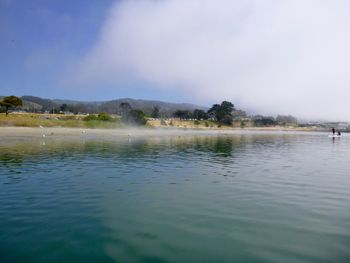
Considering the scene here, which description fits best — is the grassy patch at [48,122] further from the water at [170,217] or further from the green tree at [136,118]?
the water at [170,217]

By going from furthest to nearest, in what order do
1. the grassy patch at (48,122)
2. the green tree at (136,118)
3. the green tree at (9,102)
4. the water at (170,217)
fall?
the green tree at (136,118)
the green tree at (9,102)
the grassy patch at (48,122)
the water at (170,217)

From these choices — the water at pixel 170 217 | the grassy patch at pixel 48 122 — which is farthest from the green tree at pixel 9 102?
the water at pixel 170 217

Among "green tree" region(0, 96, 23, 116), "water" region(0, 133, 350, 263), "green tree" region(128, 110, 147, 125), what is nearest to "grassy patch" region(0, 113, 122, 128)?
"green tree" region(0, 96, 23, 116)

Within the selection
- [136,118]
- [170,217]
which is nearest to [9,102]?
[136,118]

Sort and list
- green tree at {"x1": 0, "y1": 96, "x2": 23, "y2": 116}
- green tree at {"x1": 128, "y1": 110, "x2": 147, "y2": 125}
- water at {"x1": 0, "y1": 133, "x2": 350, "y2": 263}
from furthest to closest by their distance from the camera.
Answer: green tree at {"x1": 128, "y1": 110, "x2": 147, "y2": 125} → green tree at {"x1": 0, "y1": 96, "x2": 23, "y2": 116} → water at {"x1": 0, "y1": 133, "x2": 350, "y2": 263}

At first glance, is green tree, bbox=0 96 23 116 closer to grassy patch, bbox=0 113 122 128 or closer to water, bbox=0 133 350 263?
grassy patch, bbox=0 113 122 128

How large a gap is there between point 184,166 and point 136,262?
19.9 m

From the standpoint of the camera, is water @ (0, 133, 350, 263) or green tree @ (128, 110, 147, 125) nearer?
water @ (0, 133, 350, 263)

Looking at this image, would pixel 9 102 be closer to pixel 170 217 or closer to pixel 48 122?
pixel 48 122

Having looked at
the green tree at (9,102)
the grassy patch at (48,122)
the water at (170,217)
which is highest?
the green tree at (9,102)

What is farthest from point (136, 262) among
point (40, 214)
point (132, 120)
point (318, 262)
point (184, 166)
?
point (132, 120)

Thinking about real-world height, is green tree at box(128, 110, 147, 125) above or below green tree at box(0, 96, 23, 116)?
below

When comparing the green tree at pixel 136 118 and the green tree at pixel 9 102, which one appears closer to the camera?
the green tree at pixel 9 102

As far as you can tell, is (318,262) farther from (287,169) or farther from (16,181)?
(287,169)
